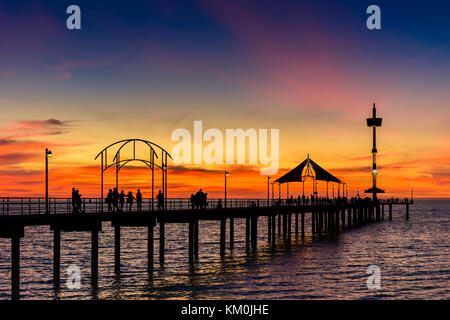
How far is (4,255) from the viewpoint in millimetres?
54000

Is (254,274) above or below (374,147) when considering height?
below

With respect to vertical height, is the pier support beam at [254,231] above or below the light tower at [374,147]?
below

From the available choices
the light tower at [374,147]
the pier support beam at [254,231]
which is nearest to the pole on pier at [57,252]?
the pier support beam at [254,231]

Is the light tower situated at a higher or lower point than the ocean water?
higher

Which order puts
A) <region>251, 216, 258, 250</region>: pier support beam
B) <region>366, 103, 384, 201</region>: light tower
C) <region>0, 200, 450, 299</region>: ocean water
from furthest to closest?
<region>366, 103, 384, 201</region>: light tower → <region>251, 216, 258, 250</region>: pier support beam → <region>0, 200, 450, 299</region>: ocean water

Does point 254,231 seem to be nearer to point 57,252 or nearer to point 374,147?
point 57,252

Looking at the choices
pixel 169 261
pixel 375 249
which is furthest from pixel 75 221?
pixel 375 249

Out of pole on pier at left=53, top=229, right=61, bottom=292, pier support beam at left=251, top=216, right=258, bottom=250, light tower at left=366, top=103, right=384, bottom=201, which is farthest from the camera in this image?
light tower at left=366, top=103, right=384, bottom=201

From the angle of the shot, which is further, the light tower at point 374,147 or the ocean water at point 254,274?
the light tower at point 374,147

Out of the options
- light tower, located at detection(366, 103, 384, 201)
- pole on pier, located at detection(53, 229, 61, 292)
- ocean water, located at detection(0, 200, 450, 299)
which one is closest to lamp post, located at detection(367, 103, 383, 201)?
light tower, located at detection(366, 103, 384, 201)

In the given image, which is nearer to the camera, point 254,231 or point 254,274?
point 254,274

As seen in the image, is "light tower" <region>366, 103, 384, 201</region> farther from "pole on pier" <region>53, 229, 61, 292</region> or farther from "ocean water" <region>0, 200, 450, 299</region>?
"pole on pier" <region>53, 229, 61, 292</region>

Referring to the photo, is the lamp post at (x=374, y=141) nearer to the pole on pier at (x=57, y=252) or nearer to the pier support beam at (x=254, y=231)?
the pier support beam at (x=254, y=231)

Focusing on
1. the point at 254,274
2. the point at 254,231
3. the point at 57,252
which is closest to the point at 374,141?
the point at 254,231
